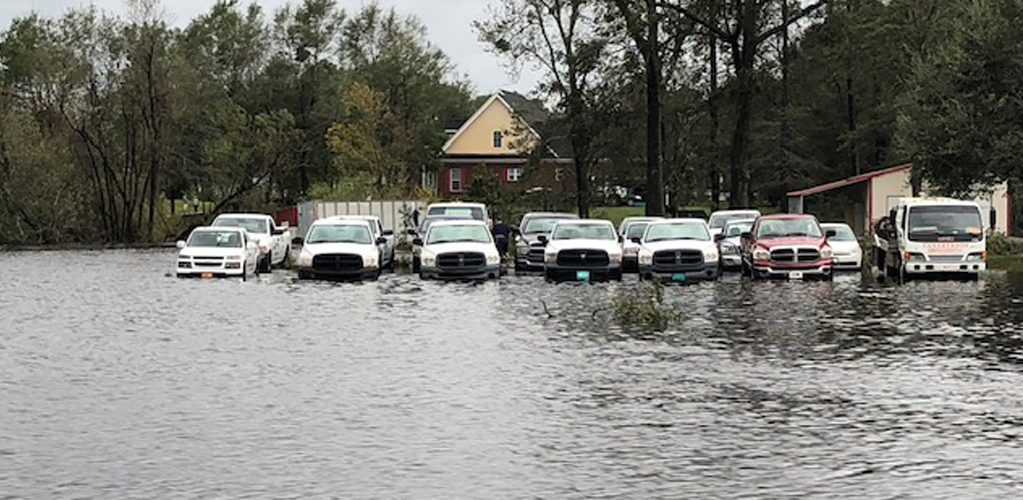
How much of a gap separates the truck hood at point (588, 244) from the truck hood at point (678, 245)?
79 cm

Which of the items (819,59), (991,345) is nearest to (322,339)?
(991,345)

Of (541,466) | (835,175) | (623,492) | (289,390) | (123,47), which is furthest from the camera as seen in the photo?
(835,175)

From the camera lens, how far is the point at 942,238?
36.3 metres

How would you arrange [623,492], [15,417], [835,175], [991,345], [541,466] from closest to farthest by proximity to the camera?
[623,492] < [541,466] < [15,417] < [991,345] < [835,175]

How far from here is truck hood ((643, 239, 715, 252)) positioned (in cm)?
3597

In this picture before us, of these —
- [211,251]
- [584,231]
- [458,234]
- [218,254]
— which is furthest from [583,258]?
[211,251]

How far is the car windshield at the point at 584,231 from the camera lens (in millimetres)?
37281

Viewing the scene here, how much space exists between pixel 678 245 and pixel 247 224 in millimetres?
13563

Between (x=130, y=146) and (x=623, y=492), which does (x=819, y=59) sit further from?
(x=623, y=492)

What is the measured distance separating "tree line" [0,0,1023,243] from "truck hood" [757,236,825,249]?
29.7 ft

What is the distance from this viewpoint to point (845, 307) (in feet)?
93.3

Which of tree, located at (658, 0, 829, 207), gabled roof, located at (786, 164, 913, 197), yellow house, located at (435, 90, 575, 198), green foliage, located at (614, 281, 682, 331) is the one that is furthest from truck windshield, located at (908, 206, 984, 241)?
yellow house, located at (435, 90, 575, 198)

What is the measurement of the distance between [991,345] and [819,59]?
2272 inches

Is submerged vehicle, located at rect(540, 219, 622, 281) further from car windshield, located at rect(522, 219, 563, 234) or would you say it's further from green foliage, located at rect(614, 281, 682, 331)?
green foliage, located at rect(614, 281, 682, 331)
